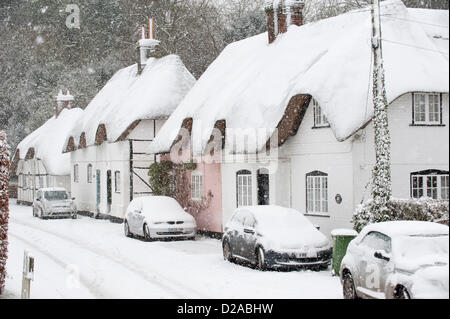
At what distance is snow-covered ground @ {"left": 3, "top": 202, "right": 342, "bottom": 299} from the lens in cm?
1502

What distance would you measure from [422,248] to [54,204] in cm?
2936

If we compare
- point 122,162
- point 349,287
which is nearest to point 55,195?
point 122,162

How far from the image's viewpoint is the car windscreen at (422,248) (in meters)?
12.3

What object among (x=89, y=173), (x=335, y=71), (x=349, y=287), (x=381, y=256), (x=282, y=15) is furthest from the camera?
(x=89, y=173)

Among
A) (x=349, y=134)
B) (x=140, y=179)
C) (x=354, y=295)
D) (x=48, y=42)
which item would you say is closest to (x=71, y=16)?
(x=48, y=42)

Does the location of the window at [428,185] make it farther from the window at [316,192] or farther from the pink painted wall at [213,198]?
the pink painted wall at [213,198]

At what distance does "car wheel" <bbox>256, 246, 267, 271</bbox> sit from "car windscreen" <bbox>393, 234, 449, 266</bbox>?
610cm

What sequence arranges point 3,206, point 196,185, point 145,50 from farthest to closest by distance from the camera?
point 145,50 < point 196,185 < point 3,206

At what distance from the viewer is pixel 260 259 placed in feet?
Answer: 61.4

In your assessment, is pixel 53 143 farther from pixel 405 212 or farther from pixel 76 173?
pixel 405 212

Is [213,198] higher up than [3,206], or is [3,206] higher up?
[3,206]

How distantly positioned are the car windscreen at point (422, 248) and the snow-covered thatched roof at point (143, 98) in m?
22.9
